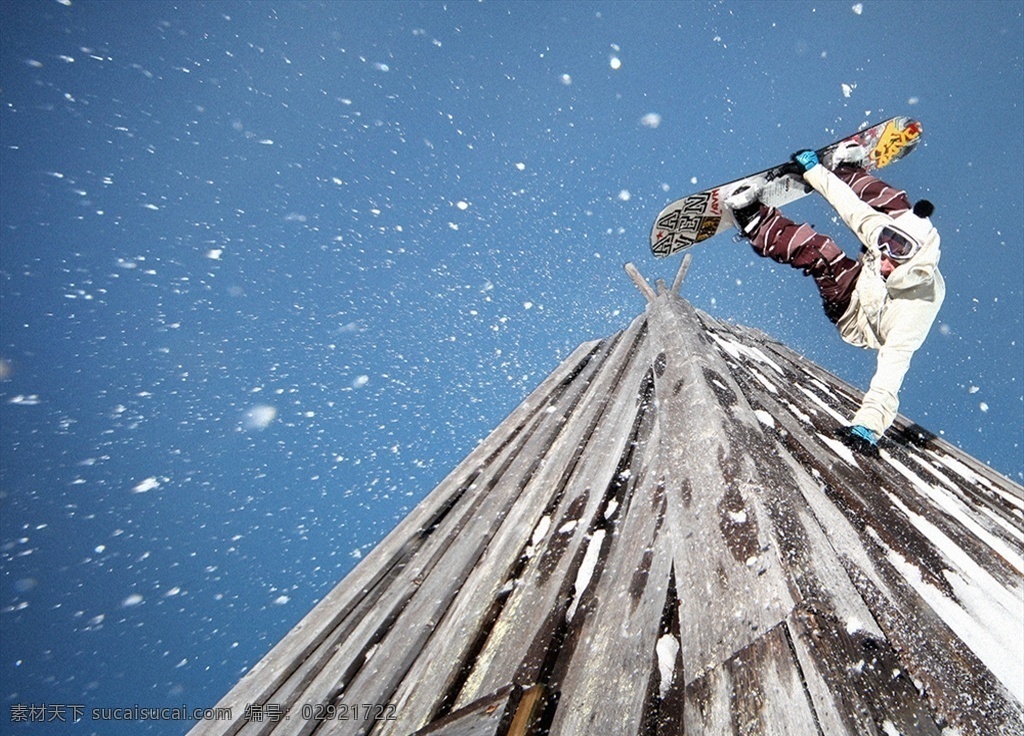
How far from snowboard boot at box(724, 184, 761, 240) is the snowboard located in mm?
69

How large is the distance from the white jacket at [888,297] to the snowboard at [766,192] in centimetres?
155

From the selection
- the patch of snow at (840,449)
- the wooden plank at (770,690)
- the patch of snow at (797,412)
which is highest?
the patch of snow at (797,412)

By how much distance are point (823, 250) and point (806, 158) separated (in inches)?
31.4

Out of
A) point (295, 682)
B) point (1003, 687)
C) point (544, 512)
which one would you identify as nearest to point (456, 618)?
point (544, 512)

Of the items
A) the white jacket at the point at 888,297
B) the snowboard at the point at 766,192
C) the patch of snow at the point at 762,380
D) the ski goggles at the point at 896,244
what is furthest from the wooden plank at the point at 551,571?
the snowboard at the point at 766,192

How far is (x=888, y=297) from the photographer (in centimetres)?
326

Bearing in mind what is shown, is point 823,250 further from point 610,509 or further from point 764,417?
point 610,509

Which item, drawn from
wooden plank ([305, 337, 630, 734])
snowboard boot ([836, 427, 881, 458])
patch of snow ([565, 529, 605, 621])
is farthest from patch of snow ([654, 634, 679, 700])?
snowboard boot ([836, 427, 881, 458])

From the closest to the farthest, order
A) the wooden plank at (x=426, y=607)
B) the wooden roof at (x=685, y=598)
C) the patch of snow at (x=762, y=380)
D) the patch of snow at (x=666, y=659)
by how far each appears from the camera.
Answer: the wooden roof at (x=685, y=598), the patch of snow at (x=666, y=659), the wooden plank at (x=426, y=607), the patch of snow at (x=762, y=380)

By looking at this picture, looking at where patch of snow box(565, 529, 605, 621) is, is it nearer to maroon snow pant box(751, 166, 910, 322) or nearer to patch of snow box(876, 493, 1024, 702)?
patch of snow box(876, 493, 1024, 702)

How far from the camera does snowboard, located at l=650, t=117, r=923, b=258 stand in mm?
4879

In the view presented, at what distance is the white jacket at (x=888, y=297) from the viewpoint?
274cm

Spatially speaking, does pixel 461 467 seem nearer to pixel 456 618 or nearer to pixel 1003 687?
pixel 456 618

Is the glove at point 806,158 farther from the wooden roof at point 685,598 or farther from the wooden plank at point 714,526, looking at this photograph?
the wooden plank at point 714,526
